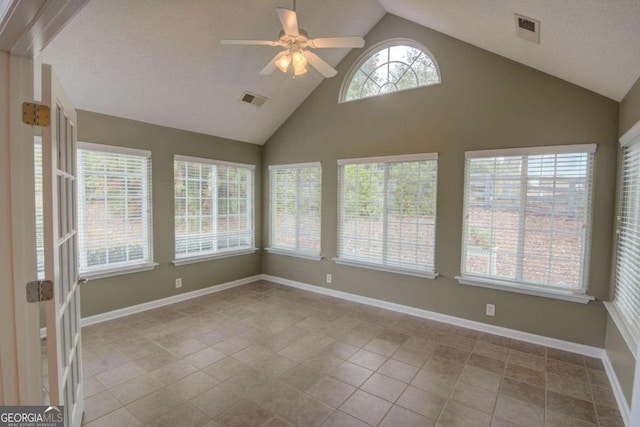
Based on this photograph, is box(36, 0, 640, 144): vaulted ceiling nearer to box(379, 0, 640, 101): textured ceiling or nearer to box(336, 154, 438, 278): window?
box(379, 0, 640, 101): textured ceiling

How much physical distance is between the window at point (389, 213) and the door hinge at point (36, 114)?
350 centimetres

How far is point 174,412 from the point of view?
7.27 feet

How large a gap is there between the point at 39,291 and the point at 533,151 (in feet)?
13.1

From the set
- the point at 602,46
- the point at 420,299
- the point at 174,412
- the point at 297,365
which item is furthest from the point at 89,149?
the point at 602,46

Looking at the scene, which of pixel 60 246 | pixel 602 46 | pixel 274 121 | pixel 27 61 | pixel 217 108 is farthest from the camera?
pixel 274 121

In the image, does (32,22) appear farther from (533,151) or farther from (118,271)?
(533,151)

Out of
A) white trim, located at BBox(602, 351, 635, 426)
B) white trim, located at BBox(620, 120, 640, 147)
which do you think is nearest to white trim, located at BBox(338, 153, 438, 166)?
white trim, located at BBox(620, 120, 640, 147)

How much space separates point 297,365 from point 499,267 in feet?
7.87

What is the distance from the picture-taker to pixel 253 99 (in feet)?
14.6

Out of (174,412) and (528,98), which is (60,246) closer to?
(174,412)

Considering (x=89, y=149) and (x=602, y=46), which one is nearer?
(x=602, y=46)

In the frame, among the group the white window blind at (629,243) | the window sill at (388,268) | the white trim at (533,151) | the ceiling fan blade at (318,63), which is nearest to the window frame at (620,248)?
the white window blind at (629,243)

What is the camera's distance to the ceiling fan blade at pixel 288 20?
217 cm

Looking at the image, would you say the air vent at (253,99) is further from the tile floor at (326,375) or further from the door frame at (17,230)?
the door frame at (17,230)
